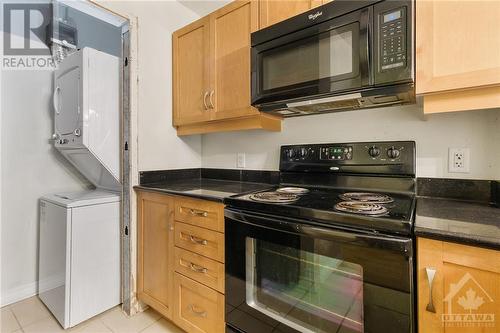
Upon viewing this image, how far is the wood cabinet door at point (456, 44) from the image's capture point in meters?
0.90

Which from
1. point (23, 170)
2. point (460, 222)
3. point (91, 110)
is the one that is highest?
point (91, 110)

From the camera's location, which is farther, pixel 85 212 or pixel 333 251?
pixel 85 212

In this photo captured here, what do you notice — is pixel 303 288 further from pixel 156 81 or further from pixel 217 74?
pixel 156 81

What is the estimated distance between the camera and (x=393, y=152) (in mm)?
1327

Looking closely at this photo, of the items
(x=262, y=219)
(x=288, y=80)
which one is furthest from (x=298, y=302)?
(x=288, y=80)

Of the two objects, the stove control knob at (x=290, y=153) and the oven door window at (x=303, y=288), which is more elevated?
the stove control knob at (x=290, y=153)

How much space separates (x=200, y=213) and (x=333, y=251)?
2.55 feet

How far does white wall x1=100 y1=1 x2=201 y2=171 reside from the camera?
6.07 feet

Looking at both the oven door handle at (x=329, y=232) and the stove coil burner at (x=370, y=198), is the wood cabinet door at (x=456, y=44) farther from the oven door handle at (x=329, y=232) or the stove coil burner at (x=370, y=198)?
the oven door handle at (x=329, y=232)

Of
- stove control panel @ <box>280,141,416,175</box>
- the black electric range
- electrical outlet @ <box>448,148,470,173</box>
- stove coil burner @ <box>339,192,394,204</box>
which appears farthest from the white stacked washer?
electrical outlet @ <box>448,148,470,173</box>

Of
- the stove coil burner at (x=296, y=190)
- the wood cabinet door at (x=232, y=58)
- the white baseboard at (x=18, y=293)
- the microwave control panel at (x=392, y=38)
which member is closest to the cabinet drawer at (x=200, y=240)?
the stove coil burner at (x=296, y=190)

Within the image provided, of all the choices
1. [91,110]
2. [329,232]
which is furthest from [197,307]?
[91,110]

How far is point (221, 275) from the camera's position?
1.33m

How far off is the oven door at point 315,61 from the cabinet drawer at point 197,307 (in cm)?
114
